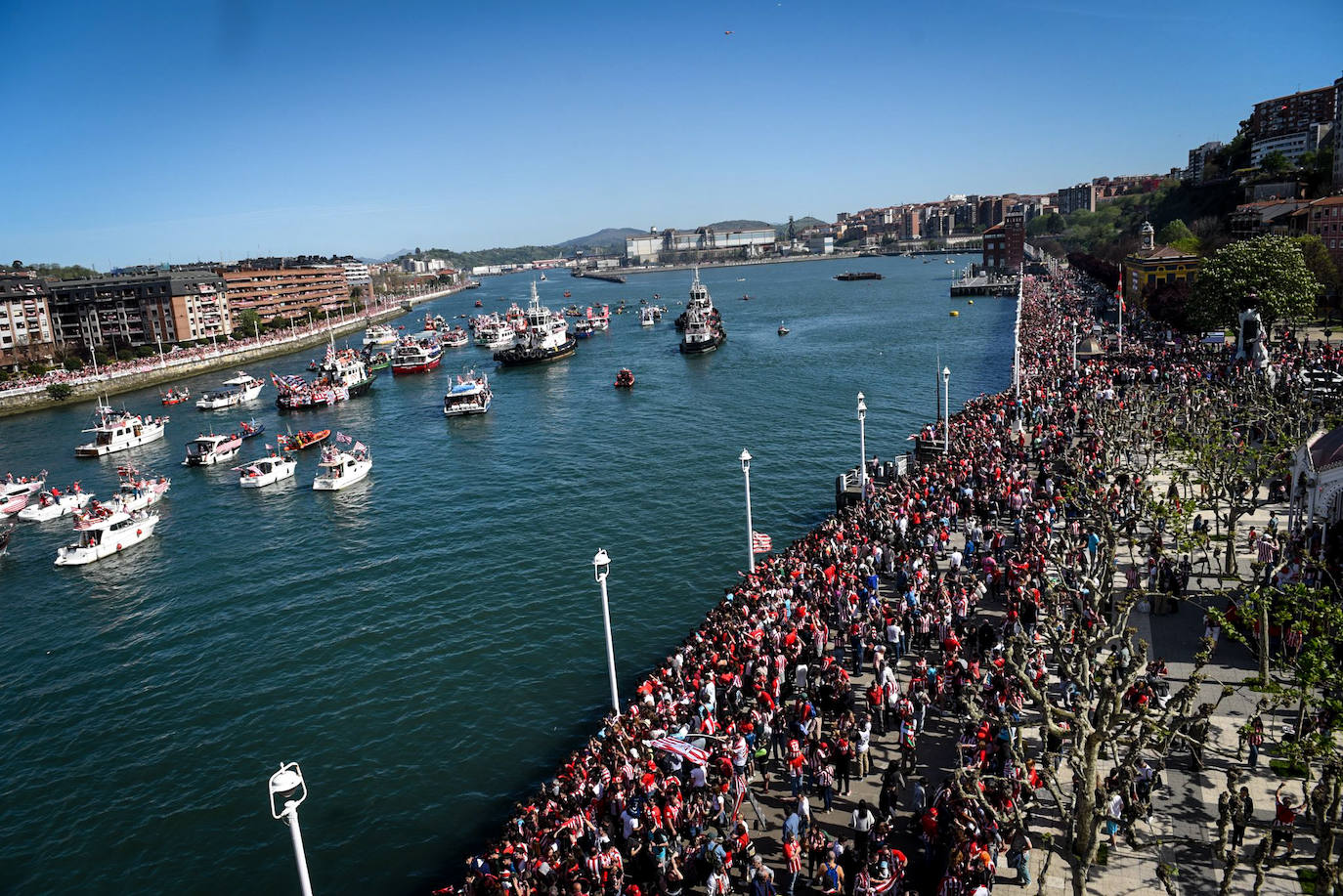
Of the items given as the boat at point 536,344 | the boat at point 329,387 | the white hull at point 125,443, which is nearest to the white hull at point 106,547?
the white hull at point 125,443

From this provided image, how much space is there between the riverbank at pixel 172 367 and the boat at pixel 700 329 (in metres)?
41.0

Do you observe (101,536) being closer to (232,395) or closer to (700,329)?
(232,395)

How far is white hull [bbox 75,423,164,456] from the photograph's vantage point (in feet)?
155

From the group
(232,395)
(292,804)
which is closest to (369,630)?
(292,804)

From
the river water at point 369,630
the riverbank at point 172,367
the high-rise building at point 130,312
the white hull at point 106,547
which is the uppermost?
the high-rise building at point 130,312

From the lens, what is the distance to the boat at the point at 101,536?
29.2 metres

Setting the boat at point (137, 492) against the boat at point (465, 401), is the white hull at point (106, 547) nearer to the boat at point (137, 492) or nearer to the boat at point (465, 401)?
the boat at point (137, 492)

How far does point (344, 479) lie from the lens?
3628 cm

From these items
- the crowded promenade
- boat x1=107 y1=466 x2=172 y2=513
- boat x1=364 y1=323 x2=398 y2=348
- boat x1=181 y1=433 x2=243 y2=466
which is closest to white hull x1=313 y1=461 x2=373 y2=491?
boat x1=107 y1=466 x2=172 y2=513

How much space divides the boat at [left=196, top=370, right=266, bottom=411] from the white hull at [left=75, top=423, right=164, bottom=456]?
8.26 metres

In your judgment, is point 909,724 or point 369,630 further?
point 369,630

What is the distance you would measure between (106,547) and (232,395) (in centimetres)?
3678

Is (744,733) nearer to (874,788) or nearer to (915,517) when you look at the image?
(874,788)

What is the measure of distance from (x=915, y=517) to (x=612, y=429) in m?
25.8
